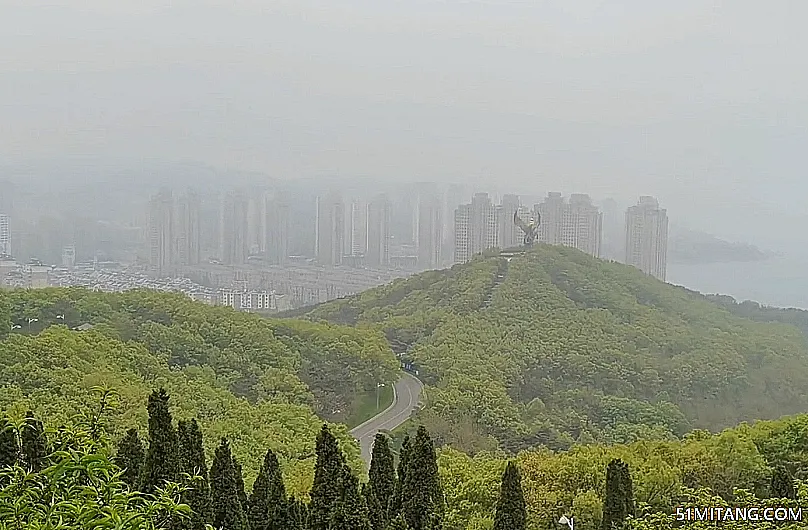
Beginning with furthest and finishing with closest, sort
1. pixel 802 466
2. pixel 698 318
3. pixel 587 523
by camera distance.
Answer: pixel 698 318, pixel 802 466, pixel 587 523

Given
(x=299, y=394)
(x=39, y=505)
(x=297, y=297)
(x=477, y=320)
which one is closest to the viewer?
(x=39, y=505)

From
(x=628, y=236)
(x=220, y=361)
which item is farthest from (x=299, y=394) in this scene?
(x=628, y=236)

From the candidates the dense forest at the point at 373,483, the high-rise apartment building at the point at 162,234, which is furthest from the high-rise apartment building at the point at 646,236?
the dense forest at the point at 373,483

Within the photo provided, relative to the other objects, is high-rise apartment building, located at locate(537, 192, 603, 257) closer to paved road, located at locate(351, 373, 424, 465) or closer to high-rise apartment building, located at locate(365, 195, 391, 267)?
high-rise apartment building, located at locate(365, 195, 391, 267)

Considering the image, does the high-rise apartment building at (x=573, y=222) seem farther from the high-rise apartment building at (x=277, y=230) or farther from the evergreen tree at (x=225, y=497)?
the evergreen tree at (x=225, y=497)

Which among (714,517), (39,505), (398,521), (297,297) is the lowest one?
(297,297)

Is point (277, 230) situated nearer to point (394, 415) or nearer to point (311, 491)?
point (394, 415)

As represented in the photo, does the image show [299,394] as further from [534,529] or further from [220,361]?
[534,529]
